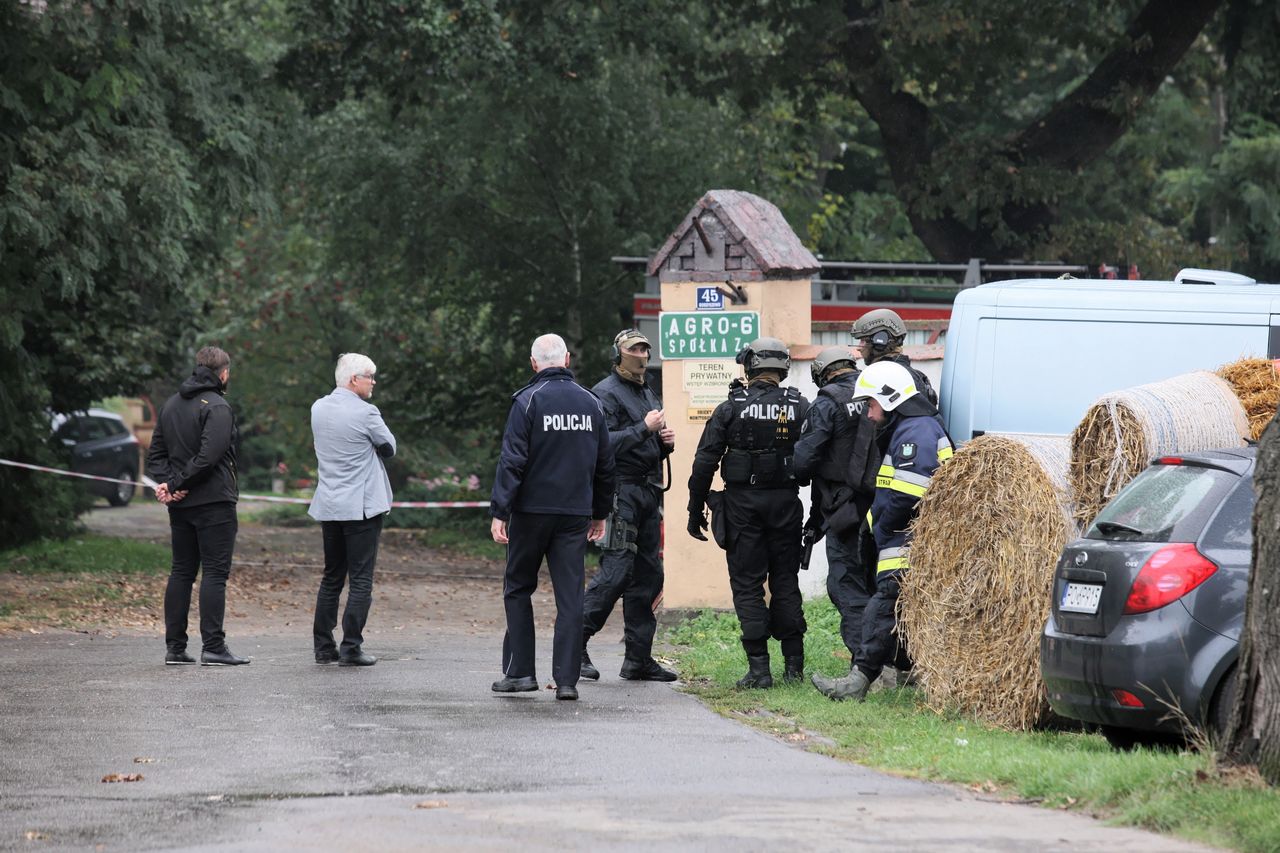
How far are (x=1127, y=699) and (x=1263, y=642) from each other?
106 centimetres

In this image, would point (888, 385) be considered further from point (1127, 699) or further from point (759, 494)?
point (1127, 699)

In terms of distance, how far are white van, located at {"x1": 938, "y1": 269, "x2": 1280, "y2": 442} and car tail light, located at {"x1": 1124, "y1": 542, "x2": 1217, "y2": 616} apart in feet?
12.1

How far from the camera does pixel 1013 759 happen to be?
24.5ft

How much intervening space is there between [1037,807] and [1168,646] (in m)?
1.28

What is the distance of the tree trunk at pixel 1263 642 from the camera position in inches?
263

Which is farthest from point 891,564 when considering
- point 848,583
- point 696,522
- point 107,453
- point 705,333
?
point 107,453

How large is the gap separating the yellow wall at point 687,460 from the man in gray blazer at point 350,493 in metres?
3.18

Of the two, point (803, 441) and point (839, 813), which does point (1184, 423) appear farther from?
point (839, 813)

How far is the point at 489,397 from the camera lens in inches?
1024

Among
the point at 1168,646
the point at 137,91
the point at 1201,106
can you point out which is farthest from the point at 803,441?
the point at 1201,106

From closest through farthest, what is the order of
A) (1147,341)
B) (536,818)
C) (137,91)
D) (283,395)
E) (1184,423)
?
(536,818), (1184,423), (1147,341), (137,91), (283,395)

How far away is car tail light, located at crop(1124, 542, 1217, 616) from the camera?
7.70 metres

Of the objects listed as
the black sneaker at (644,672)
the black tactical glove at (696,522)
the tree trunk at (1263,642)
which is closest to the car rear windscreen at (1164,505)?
the tree trunk at (1263,642)

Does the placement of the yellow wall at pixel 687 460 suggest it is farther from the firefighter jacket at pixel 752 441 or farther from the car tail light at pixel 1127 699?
the car tail light at pixel 1127 699
